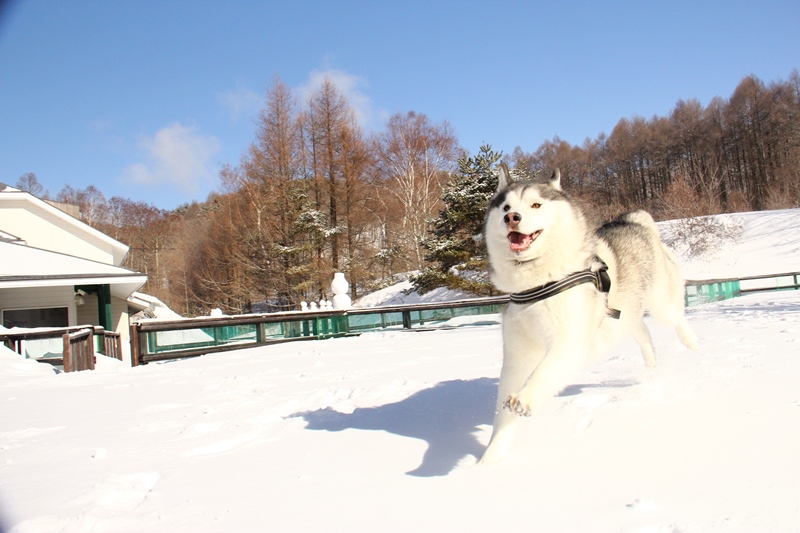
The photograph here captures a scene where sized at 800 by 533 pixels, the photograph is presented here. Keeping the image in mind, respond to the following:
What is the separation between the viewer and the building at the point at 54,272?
17.1 metres

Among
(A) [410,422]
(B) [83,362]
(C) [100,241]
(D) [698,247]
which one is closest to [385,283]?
(C) [100,241]

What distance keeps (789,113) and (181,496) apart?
61657mm

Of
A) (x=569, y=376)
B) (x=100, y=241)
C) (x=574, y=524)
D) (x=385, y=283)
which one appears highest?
(x=100, y=241)

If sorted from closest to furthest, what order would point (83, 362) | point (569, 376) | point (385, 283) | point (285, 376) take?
point (569, 376), point (285, 376), point (83, 362), point (385, 283)

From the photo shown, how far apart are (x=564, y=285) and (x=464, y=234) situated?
77.0 ft

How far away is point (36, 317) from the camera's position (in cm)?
1891

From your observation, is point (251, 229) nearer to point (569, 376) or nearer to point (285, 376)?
point (285, 376)

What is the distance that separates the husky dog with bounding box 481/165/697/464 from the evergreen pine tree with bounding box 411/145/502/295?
20.8 metres

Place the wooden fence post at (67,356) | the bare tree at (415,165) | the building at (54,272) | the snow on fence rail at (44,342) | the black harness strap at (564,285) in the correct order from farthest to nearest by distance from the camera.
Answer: the bare tree at (415,165), the building at (54,272), the snow on fence rail at (44,342), the wooden fence post at (67,356), the black harness strap at (564,285)

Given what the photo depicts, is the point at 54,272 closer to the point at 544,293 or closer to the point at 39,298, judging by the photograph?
the point at 39,298

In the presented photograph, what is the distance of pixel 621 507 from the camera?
193 cm

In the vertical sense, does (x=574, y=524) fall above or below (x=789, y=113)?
→ below

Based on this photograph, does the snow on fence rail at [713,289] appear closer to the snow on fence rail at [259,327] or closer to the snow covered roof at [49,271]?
the snow on fence rail at [259,327]

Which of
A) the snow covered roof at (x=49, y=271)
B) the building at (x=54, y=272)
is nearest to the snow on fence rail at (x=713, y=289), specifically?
the snow covered roof at (x=49, y=271)
